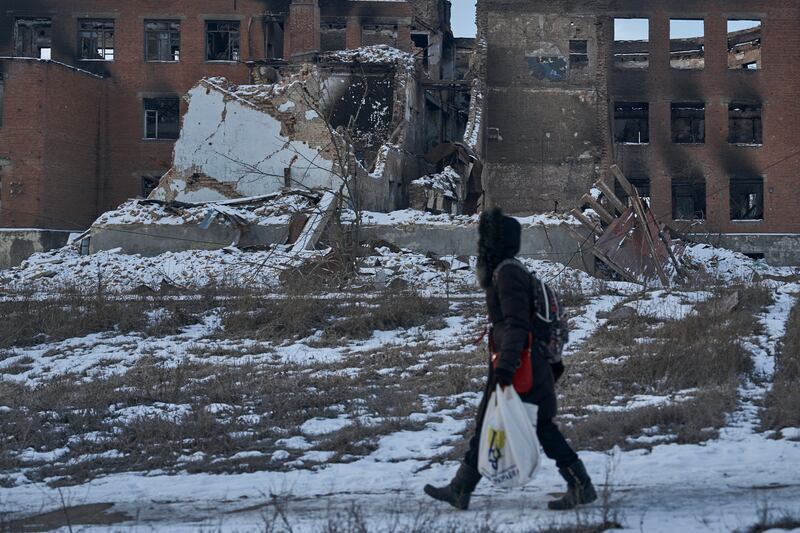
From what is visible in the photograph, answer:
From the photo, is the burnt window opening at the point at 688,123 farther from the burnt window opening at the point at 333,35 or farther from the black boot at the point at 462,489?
the black boot at the point at 462,489

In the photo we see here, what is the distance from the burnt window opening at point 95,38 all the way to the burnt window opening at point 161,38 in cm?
143

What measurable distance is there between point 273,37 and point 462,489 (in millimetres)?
36469

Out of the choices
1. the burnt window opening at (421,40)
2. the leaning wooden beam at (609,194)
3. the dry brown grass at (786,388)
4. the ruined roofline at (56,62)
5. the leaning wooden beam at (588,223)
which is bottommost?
the dry brown grass at (786,388)

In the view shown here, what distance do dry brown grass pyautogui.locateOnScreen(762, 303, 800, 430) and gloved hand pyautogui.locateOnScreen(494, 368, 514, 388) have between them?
3255 millimetres

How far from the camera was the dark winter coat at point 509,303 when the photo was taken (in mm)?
5578

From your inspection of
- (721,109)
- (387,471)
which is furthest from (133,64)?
(387,471)

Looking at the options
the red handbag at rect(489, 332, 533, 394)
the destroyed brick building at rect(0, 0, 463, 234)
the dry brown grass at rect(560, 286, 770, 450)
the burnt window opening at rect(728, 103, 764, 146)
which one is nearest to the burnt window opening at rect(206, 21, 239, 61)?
the destroyed brick building at rect(0, 0, 463, 234)

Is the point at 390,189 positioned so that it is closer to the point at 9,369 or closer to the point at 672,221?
the point at 672,221

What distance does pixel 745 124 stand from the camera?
37.5 m

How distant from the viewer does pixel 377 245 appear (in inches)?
854

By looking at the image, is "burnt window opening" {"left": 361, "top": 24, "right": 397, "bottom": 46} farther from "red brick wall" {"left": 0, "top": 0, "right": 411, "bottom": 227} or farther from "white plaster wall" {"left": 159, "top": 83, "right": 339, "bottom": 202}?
"white plaster wall" {"left": 159, "top": 83, "right": 339, "bottom": 202}

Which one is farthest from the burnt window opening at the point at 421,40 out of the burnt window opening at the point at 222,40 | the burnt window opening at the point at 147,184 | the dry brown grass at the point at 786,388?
the dry brown grass at the point at 786,388

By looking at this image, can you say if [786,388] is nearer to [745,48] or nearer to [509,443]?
[509,443]

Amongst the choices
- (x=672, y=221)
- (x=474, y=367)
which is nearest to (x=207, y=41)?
(x=672, y=221)
